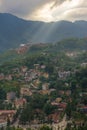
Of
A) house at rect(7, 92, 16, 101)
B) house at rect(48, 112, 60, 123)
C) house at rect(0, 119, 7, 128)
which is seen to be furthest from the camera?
house at rect(7, 92, 16, 101)

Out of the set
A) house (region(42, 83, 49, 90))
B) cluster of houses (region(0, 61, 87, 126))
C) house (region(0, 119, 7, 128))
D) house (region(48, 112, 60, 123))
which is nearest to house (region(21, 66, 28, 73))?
cluster of houses (region(0, 61, 87, 126))

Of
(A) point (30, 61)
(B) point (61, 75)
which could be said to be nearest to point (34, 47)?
(A) point (30, 61)

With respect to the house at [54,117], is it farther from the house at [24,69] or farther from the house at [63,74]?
the house at [24,69]

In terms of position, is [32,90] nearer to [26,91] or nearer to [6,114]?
[26,91]

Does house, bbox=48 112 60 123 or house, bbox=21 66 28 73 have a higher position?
house, bbox=21 66 28 73

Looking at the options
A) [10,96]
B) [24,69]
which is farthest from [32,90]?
[24,69]

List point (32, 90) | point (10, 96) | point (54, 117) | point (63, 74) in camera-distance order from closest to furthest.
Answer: point (54, 117) → point (10, 96) → point (32, 90) → point (63, 74)

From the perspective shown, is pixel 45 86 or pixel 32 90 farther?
pixel 45 86

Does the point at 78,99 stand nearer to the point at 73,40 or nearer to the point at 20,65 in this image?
the point at 20,65

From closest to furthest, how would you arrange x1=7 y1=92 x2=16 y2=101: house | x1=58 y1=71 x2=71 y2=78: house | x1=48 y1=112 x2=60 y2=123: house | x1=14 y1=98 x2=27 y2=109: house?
x1=48 y1=112 x2=60 y2=123: house
x1=14 y1=98 x2=27 y2=109: house
x1=7 y1=92 x2=16 y2=101: house
x1=58 y1=71 x2=71 y2=78: house

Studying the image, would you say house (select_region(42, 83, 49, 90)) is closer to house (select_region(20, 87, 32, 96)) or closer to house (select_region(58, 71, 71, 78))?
house (select_region(20, 87, 32, 96))

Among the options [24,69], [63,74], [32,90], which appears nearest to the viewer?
[32,90]
